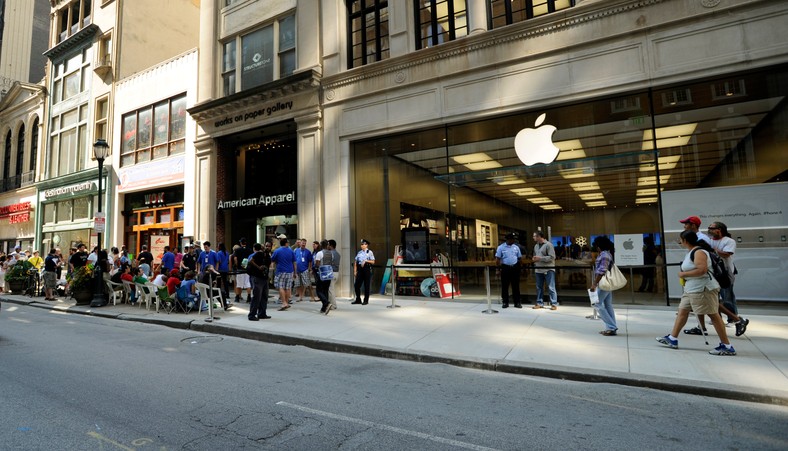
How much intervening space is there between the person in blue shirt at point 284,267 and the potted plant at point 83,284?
7.04 metres

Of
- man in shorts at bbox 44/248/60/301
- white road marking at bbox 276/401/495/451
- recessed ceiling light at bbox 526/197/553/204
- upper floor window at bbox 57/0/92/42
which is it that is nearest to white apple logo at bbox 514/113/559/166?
recessed ceiling light at bbox 526/197/553/204

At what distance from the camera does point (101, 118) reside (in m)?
23.1

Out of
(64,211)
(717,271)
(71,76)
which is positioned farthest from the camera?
(71,76)

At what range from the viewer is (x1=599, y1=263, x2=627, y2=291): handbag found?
701 cm

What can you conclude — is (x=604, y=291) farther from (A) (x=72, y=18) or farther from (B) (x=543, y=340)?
(A) (x=72, y=18)

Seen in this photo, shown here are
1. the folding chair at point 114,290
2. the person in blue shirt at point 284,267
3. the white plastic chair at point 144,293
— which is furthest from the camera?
the folding chair at point 114,290

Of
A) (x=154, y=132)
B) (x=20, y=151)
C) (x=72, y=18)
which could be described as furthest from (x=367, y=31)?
(x=20, y=151)

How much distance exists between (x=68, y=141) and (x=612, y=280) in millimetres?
29904

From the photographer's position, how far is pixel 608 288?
705cm

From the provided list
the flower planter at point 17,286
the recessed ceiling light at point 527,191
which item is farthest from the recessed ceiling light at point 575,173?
the flower planter at point 17,286

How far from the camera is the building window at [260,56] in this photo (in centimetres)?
1617

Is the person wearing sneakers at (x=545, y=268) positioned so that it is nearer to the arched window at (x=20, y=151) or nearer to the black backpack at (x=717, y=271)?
the black backpack at (x=717, y=271)

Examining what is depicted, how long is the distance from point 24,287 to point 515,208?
19625 mm

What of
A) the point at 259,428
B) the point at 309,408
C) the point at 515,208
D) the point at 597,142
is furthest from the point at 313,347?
the point at 597,142
